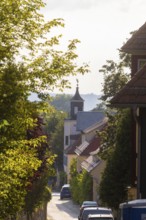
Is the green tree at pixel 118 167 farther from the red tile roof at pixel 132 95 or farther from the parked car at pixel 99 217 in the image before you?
the red tile roof at pixel 132 95

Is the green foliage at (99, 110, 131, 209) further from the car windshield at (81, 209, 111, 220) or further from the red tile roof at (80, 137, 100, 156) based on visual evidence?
the red tile roof at (80, 137, 100, 156)

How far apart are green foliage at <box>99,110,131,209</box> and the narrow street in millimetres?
20953

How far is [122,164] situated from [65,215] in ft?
93.9

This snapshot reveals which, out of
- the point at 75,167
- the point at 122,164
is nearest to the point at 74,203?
the point at 75,167

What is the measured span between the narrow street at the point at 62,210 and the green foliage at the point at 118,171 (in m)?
21.0

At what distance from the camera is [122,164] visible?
164 ft

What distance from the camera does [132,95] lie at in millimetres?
27062

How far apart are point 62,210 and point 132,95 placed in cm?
5943

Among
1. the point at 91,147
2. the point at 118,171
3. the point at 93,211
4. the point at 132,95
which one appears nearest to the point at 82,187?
the point at 91,147

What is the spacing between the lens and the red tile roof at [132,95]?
26734mm

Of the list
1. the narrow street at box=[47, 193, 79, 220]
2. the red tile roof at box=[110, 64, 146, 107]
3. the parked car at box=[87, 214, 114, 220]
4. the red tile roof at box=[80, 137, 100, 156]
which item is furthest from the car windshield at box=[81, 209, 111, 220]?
the red tile roof at box=[80, 137, 100, 156]

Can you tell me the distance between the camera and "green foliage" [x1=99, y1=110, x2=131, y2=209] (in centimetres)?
4950

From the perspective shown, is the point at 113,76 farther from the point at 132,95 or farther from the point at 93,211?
the point at 132,95

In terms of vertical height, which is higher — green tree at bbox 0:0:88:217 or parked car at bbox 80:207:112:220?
green tree at bbox 0:0:88:217
